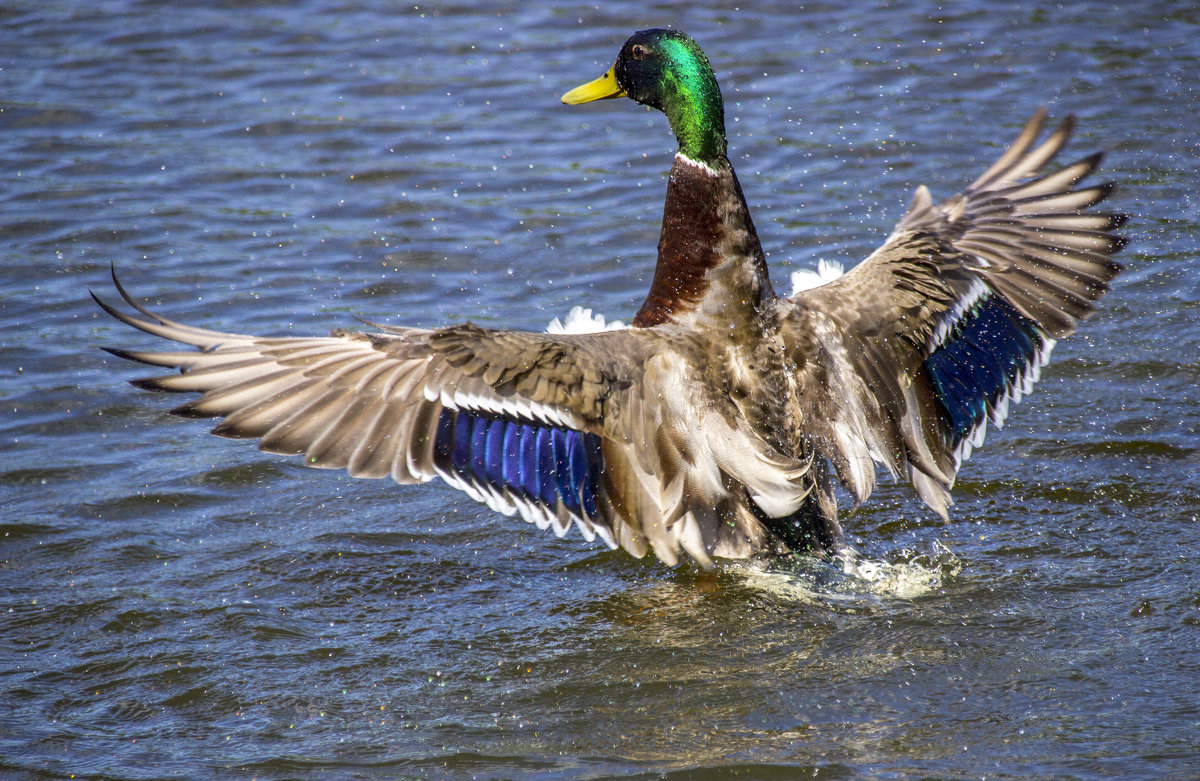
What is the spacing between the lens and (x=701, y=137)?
482 cm

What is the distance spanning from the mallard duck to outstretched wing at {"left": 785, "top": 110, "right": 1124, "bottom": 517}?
0.4 inches

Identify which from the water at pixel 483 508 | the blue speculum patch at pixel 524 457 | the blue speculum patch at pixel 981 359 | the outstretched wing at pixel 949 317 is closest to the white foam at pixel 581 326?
the blue speculum patch at pixel 524 457

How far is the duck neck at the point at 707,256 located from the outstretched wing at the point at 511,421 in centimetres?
23

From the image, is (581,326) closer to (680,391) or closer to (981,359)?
(680,391)

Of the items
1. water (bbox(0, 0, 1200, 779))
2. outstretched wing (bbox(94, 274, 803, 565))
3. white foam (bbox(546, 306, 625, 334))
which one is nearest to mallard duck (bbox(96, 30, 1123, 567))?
outstretched wing (bbox(94, 274, 803, 565))

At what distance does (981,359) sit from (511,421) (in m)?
1.99

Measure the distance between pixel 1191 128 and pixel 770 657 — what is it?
634 centimetres

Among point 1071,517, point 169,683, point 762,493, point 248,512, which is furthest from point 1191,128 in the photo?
point 169,683

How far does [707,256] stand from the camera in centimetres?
468

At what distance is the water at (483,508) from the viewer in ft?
12.9

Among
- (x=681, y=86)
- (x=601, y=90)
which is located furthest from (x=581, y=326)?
(x=601, y=90)

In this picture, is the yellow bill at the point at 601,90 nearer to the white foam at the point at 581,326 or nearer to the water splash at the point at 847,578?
the white foam at the point at 581,326

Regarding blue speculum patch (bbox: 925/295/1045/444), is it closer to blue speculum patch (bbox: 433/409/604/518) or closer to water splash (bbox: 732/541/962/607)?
water splash (bbox: 732/541/962/607)

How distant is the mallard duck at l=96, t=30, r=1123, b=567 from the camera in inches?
170
